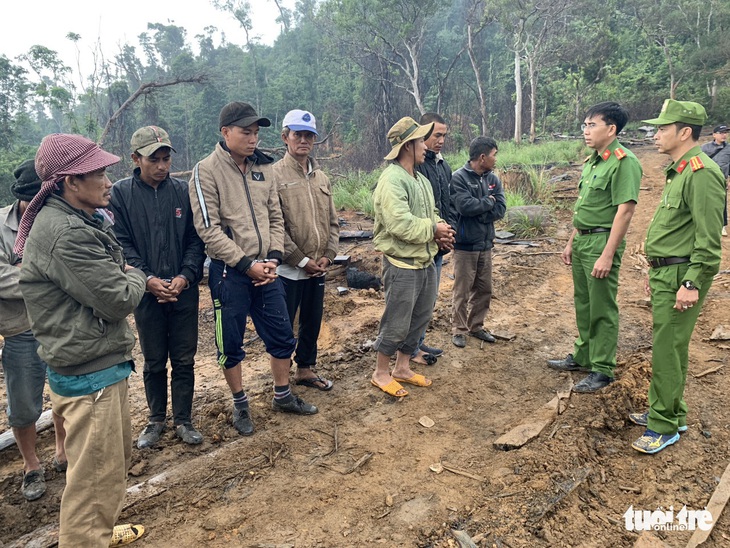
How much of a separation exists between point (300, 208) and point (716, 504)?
10.4 feet

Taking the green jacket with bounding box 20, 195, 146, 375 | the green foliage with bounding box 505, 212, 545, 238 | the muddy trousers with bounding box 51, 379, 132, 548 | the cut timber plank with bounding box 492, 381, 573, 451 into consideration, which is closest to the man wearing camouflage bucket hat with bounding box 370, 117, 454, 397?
the cut timber plank with bounding box 492, 381, 573, 451

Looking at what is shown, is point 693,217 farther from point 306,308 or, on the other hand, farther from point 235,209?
point 235,209

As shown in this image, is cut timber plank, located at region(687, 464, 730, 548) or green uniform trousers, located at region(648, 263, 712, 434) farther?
green uniform trousers, located at region(648, 263, 712, 434)

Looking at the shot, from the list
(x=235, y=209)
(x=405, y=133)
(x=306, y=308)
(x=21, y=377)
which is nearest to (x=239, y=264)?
(x=235, y=209)

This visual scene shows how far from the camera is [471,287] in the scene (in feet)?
15.8

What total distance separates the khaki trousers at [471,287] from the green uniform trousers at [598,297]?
924mm

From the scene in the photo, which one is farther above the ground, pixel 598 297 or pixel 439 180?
pixel 439 180

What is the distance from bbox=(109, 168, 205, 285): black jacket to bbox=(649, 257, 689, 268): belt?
307 centimetres

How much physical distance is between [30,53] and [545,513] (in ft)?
98.5

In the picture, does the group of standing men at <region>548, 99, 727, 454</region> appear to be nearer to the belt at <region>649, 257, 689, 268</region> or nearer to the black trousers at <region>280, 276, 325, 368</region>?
the belt at <region>649, 257, 689, 268</region>

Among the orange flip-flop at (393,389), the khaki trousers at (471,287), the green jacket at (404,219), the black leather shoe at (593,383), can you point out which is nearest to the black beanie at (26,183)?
the green jacket at (404,219)

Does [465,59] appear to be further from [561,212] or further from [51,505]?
[51,505]

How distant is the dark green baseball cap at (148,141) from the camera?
3043 millimetres

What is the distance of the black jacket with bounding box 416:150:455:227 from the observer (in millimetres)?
4227
